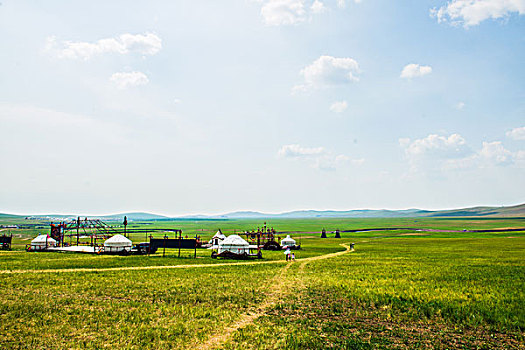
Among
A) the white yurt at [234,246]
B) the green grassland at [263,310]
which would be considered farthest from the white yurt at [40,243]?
the white yurt at [234,246]

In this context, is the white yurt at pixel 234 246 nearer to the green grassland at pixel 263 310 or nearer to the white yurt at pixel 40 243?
the green grassland at pixel 263 310

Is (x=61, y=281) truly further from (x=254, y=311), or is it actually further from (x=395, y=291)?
(x=395, y=291)

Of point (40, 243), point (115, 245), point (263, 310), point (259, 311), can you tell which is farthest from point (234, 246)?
point (40, 243)

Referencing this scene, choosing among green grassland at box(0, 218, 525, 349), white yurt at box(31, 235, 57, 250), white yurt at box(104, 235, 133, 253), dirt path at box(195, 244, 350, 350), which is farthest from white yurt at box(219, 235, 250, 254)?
white yurt at box(31, 235, 57, 250)

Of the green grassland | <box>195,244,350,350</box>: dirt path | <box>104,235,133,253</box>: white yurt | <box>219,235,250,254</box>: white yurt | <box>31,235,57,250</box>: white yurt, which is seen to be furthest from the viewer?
<box>31,235,57,250</box>: white yurt

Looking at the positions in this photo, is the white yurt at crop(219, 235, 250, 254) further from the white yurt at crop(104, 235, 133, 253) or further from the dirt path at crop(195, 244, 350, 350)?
the dirt path at crop(195, 244, 350, 350)

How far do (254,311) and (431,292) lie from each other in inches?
543

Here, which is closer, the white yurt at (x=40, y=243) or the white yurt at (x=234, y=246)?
the white yurt at (x=234, y=246)

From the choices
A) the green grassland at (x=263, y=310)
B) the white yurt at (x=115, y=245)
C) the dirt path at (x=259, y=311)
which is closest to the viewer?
the dirt path at (x=259, y=311)

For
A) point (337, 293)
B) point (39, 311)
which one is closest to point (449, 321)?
point (337, 293)

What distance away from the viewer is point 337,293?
82.2ft

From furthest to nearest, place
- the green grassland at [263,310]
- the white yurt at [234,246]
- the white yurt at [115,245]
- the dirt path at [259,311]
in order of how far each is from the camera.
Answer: the white yurt at [115,245] < the white yurt at [234,246] < the green grassland at [263,310] < the dirt path at [259,311]

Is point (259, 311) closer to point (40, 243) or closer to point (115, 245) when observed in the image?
point (115, 245)

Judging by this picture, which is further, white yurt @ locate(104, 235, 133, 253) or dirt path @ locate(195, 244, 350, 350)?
white yurt @ locate(104, 235, 133, 253)
